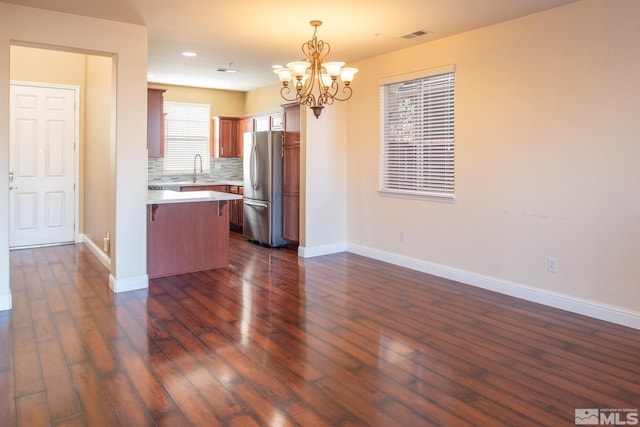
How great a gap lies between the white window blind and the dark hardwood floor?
13.3 ft

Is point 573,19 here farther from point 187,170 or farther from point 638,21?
point 187,170

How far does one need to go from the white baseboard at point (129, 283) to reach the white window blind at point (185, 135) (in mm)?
4176

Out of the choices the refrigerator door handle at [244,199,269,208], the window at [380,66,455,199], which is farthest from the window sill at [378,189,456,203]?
the refrigerator door handle at [244,199,269,208]

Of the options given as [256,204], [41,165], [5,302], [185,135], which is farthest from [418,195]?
[41,165]

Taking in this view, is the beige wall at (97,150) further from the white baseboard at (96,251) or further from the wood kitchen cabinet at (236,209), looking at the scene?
the wood kitchen cabinet at (236,209)

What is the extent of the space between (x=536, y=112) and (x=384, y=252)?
2525 mm

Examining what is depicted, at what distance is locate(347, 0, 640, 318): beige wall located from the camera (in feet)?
11.9

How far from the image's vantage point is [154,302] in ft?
13.8

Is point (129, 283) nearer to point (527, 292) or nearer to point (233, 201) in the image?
point (233, 201)

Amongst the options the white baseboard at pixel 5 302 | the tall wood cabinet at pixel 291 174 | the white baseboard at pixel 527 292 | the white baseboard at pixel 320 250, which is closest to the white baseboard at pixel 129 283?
the white baseboard at pixel 5 302

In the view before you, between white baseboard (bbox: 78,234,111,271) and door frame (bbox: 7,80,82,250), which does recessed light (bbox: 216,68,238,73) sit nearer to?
door frame (bbox: 7,80,82,250)

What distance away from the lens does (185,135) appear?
28.3 feet

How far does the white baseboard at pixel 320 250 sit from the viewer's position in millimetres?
6211

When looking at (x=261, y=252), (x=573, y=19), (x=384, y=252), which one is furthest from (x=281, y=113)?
(x=573, y=19)
